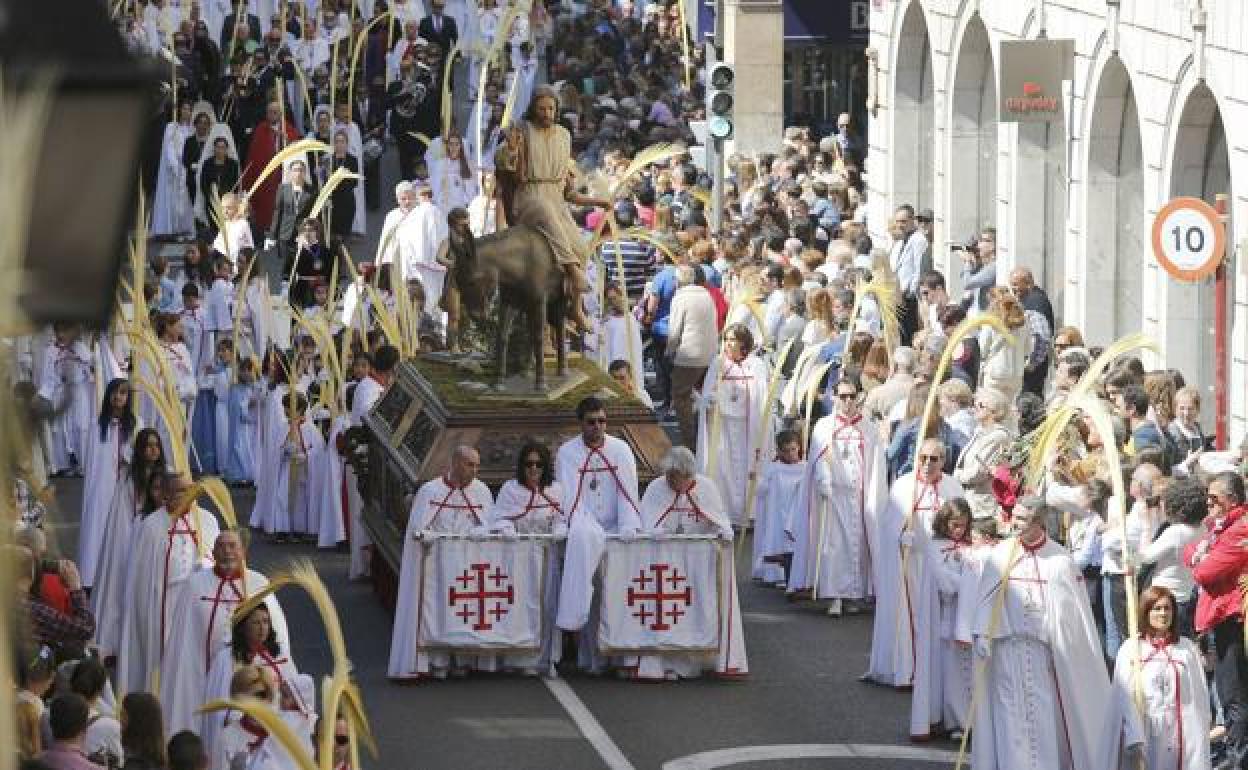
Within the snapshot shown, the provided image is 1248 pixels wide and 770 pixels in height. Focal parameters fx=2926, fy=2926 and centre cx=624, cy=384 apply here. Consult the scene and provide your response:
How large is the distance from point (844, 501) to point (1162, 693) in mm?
5955

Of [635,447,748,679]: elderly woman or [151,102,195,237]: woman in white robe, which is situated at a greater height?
[151,102,195,237]: woman in white robe

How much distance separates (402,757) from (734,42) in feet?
89.0

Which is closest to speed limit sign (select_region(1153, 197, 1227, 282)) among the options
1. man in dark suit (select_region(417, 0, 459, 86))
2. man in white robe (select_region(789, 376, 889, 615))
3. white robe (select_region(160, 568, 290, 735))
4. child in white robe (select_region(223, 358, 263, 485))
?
man in white robe (select_region(789, 376, 889, 615))

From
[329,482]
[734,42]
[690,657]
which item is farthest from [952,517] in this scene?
[734,42]

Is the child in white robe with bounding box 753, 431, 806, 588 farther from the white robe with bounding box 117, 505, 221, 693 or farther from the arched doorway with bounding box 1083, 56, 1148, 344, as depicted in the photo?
the arched doorway with bounding box 1083, 56, 1148, 344

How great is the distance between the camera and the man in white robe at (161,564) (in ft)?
46.0

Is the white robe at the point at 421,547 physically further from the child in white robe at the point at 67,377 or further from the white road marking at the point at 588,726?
the child in white robe at the point at 67,377

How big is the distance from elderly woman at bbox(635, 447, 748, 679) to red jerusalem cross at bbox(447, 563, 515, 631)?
82 centimetres

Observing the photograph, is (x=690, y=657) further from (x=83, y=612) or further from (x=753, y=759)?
(x=83, y=612)

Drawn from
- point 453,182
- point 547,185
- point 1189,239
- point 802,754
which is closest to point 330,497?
point 547,185

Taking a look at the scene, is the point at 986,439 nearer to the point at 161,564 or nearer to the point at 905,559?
the point at 905,559

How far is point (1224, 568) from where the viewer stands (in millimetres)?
12734

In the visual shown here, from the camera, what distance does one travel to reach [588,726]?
1490 cm

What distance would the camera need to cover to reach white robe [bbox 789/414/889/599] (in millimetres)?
17719
